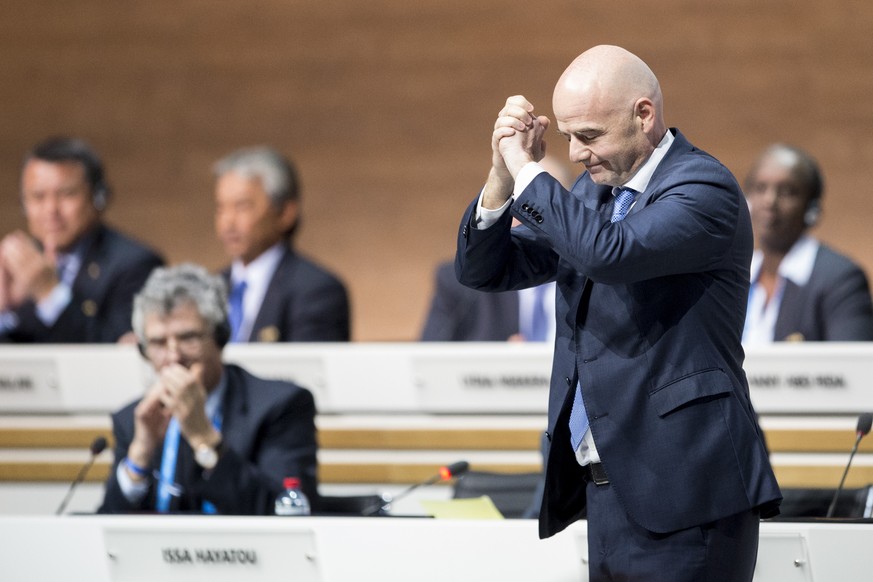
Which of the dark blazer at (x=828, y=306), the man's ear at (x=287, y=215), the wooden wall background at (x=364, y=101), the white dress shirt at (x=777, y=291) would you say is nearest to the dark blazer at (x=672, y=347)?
the dark blazer at (x=828, y=306)

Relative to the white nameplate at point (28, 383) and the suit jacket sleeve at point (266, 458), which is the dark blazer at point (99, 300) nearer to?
the white nameplate at point (28, 383)

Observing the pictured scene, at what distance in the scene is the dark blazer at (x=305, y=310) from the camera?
17.1 feet

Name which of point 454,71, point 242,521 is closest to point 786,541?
point 242,521

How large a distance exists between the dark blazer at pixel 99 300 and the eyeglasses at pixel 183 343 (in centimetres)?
190

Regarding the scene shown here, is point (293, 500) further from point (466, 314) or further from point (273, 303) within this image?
point (466, 314)

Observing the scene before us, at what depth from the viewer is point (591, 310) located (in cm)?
204

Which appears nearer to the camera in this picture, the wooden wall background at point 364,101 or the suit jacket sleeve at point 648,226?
the suit jacket sleeve at point 648,226

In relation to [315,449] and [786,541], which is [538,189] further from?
[315,449]

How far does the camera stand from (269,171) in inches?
221

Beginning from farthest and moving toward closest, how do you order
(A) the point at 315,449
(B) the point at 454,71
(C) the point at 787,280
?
(B) the point at 454,71
(C) the point at 787,280
(A) the point at 315,449

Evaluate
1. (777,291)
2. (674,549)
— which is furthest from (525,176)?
(777,291)

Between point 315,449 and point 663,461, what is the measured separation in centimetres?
170

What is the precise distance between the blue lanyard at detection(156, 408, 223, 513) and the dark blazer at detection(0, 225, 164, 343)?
2.04m

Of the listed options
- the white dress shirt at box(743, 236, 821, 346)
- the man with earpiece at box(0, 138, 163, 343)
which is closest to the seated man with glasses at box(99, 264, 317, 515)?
the man with earpiece at box(0, 138, 163, 343)
